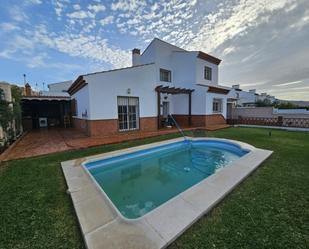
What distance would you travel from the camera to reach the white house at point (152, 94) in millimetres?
10414

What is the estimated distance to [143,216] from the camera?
2.91 m

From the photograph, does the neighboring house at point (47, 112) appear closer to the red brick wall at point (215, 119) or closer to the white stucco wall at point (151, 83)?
the white stucco wall at point (151, 83)

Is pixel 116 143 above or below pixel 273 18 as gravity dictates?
below

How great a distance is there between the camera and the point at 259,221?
279 cm

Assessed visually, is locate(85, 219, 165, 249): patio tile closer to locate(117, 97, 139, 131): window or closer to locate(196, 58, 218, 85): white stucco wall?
locate(117, 97, 139, 131): window

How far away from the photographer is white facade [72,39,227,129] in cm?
1025

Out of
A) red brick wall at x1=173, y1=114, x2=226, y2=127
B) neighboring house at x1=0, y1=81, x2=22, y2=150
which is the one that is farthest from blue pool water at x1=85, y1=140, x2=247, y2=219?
red brick wall at x1=173, y1=114, x2=226, y2=127

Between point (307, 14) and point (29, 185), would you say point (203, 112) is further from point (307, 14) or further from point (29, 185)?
point (29, 185)

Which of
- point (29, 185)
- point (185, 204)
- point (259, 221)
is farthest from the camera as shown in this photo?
point (29, 185)

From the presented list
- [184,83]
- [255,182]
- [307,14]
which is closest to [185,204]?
[255,182]

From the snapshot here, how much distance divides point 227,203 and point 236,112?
20.1 m

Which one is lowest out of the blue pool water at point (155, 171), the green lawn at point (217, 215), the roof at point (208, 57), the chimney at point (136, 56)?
the blue pool water at point (155, 171)

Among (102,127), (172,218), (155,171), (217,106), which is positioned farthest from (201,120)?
(172,218)

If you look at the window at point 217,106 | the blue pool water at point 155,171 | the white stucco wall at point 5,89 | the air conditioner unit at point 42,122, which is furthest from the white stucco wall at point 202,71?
the air conditioner unit at point 42,122
